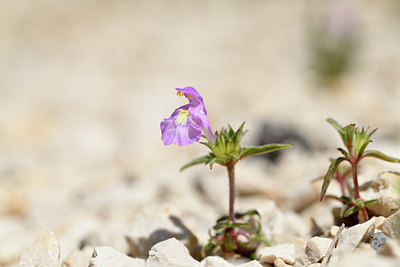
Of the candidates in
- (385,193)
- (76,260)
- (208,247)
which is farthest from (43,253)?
(385,193)

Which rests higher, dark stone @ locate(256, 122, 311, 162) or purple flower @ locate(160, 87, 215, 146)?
purple flower @ locate(160, 87, 215, 146)

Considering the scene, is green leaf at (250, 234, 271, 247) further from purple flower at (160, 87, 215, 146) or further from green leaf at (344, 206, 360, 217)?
purple flower at (160, 87, 215, 146)

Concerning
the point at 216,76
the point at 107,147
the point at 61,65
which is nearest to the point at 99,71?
the point at 61,65

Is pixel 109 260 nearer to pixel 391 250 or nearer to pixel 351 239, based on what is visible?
pixel 351 239

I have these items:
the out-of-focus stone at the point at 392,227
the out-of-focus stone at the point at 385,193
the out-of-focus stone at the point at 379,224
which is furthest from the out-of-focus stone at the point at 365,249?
the out-of-focus stone at the point at 385,193

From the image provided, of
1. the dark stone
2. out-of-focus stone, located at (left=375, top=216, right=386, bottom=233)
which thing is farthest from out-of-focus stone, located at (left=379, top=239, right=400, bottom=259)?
the dark stone

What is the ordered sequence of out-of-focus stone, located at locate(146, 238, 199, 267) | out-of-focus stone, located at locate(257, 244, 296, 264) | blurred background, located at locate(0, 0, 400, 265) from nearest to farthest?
out-of-focus stone, located at locate(146, 238, 199, 267)
out-of-focus stone, located at locate(257, 244, 296, 264)
blurred background, located at locate(0, 0, 400, 265)

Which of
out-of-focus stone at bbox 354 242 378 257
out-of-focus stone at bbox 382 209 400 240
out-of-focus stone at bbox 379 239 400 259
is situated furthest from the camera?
out-of-focus stone at bbox 382 209 400 240
